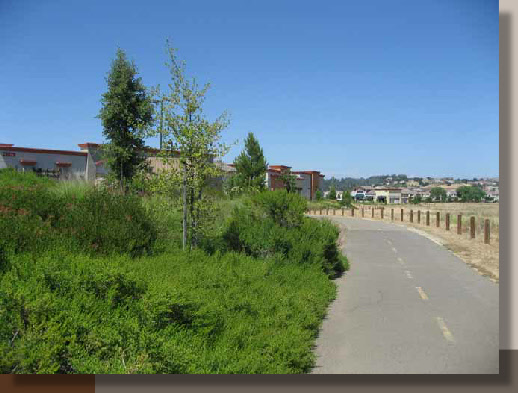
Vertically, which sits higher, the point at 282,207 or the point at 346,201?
the point at 282,207

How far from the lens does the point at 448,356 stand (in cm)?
579

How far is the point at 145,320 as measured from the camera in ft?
17.7

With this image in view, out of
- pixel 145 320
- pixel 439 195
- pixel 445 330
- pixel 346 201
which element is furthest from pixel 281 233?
pixel 439 195

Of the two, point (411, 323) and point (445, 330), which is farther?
point (411, 323)

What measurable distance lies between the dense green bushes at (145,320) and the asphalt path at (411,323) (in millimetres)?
487

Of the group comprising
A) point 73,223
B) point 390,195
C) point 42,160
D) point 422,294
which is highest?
point 42,160

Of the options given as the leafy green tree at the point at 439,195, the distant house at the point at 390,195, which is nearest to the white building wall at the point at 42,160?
the leafy green tree at the point at 439,195

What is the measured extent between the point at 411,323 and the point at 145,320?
436cm

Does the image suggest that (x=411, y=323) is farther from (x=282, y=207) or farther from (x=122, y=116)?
(x=122, y=116)

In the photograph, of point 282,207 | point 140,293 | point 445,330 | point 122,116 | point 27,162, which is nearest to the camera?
point 140,293

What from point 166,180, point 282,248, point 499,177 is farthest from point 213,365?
point 282,248

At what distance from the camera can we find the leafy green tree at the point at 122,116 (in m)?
14.8

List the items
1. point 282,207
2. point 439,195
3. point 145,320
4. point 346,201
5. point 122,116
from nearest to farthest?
1. point 145,320
2. point 282,207
3. point 122,116
4. point 346,201
5. point 439,195

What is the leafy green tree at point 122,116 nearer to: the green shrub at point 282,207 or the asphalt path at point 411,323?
the green shrub at point 282,207
